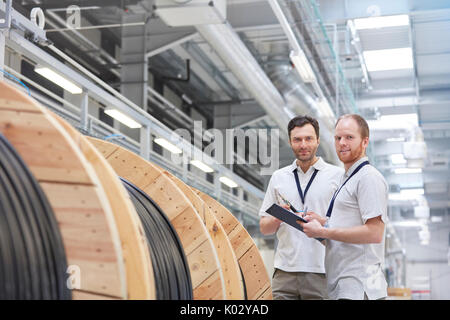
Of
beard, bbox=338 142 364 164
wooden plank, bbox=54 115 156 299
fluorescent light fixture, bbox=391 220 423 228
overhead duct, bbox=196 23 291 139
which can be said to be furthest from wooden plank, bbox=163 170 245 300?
fluorescent light fixture, bbox=391 220 423 228

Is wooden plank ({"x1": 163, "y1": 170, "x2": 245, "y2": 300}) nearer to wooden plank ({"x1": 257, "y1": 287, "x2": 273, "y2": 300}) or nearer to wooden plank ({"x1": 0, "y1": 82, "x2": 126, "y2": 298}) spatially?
wooden plank ({"x1": 257, "y1": 287, "x2": 273, "y2": 300})

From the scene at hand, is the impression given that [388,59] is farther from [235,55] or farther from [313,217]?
[313,217]

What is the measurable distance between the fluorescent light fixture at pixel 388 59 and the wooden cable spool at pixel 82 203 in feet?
26.8

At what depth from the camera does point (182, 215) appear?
8.23 ft

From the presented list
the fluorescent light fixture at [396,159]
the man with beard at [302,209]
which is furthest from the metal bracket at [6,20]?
the fluorescent light fixture at [396,159]

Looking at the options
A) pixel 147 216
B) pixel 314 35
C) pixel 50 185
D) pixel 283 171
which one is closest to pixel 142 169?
pixel 147 216

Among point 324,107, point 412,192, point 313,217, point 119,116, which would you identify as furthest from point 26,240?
point 412,192

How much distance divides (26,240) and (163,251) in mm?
909

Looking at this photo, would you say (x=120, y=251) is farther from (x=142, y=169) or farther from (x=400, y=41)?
(x=400, y=41)

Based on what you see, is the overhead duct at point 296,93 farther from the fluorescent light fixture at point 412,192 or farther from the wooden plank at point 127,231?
the fluorescent light fixture at point 412,192

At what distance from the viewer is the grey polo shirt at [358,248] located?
94.3 inches

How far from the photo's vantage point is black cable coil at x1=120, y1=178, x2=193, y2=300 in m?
2.29

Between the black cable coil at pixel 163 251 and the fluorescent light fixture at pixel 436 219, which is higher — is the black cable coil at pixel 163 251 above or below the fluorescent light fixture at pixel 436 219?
above
